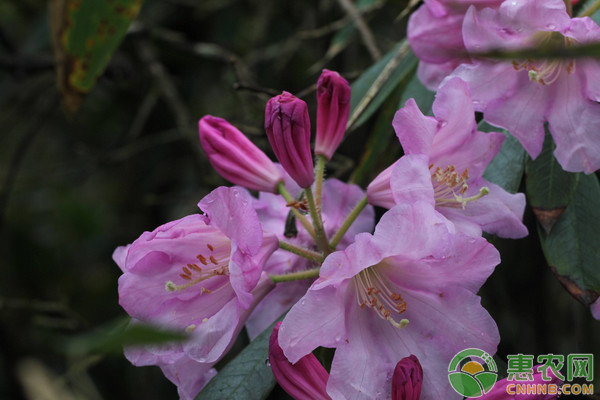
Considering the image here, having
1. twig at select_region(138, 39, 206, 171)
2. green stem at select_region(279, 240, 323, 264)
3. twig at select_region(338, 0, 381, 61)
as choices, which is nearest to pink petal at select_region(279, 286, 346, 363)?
green stem at select_region(279, 240, 323, 264)

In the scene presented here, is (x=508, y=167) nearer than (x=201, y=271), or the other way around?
(x=201, y=271)

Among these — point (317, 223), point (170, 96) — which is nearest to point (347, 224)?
point (317, 223)

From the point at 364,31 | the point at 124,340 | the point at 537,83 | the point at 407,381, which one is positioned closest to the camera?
the point at 124,340

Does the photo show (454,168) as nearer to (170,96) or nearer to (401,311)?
(401,311)

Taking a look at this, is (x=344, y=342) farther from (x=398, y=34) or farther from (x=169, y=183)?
(x=169, y=183)

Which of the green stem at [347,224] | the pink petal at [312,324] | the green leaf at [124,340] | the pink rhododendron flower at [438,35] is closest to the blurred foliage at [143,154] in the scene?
the pink rhododendron flower at [438,35]

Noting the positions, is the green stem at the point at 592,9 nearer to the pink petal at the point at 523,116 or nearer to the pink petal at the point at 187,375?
the pink petal at the point at 523,116
